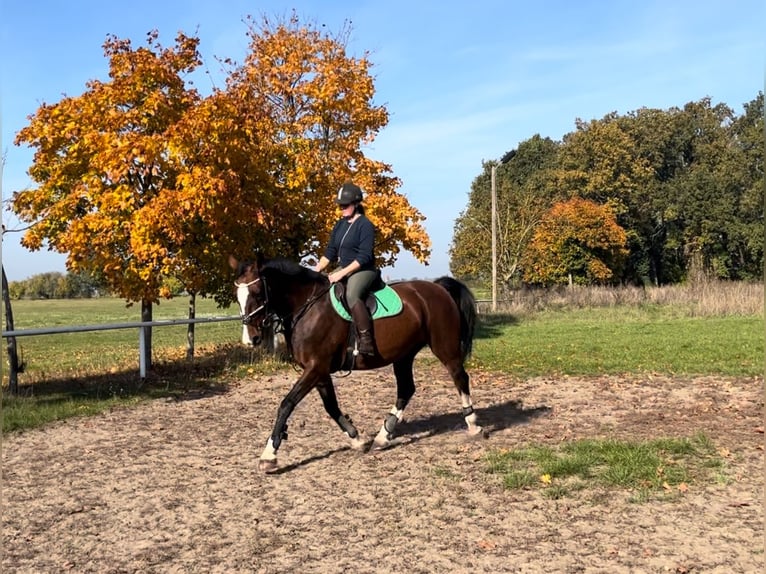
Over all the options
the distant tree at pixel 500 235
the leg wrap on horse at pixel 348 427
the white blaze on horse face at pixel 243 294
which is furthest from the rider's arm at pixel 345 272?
the distant tree at pixel 500 235

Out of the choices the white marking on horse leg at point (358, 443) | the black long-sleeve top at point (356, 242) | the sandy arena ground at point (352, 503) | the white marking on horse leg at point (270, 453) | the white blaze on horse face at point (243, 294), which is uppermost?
the black long-sleeve top at point (356, 242)

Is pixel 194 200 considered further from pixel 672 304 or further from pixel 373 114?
pixel 672 304

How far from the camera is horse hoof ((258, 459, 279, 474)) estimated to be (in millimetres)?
6215

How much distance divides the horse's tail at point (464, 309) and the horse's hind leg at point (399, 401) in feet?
2.45

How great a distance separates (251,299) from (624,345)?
13911 millimetres

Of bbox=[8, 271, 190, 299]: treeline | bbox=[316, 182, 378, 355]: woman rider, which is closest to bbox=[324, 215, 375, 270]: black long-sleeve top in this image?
bbox=[316, 182, 378, 355]: woman rider

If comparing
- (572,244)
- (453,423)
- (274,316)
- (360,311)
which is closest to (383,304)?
(360,311)

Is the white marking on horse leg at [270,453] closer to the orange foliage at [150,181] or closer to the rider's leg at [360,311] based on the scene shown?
the rider's leg at [360,311]

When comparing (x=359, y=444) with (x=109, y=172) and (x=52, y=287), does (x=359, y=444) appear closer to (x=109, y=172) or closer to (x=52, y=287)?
(x=109, y=172)

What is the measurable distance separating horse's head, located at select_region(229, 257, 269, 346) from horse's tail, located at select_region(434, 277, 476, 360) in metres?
2.56

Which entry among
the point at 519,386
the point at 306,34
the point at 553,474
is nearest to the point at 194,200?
the point at 519,386

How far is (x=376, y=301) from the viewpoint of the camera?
7.01m

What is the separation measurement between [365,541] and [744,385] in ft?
28.7

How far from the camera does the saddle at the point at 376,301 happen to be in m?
6.82
